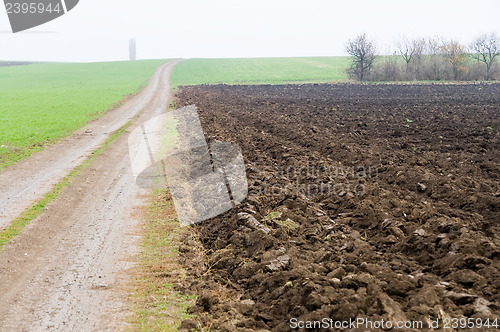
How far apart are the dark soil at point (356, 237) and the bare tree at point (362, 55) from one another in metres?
60.0

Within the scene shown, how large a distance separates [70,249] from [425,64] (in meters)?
76.2

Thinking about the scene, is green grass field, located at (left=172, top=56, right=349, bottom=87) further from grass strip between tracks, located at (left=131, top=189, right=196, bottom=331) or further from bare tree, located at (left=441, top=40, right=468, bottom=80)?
grass strip between tracks, located at (left=131, top=189, right=196, bottom=331)

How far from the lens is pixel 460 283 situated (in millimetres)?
6504

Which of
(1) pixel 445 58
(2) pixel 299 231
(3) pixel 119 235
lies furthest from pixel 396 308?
(1) pixel 445 58

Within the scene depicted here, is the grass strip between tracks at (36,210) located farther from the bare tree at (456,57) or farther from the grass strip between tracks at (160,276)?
the bare tree at (456,57)

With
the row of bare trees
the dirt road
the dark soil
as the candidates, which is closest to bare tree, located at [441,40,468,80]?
the row of bare trees

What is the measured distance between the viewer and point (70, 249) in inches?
377

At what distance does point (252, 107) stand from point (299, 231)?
2578 centimetres

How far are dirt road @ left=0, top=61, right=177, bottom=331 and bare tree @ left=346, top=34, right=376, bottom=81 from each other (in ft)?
213

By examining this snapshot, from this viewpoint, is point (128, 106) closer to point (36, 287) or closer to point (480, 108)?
point (480, 108)

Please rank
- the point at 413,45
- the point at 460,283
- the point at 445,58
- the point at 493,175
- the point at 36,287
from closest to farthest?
1. the point at 460,283
2. the point at 36,287
3. the point at 493,175
4. the point at 445,58
5. the point at 413,45

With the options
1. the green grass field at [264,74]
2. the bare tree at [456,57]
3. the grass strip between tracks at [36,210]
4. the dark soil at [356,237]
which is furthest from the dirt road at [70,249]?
the bare tree at [456,57]

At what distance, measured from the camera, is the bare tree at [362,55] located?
3022 inches

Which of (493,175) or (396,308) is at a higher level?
(396,308)
